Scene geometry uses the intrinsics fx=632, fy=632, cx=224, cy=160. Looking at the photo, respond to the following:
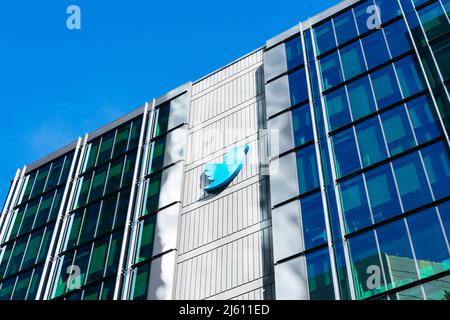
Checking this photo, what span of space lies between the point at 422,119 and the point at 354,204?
5.19 meters

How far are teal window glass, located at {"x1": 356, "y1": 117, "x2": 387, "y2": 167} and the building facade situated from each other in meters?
0.07

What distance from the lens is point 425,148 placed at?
28094 millimetres

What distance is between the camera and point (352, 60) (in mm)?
35031

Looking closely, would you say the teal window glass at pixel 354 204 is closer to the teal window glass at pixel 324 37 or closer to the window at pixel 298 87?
the window at pixel 298 87

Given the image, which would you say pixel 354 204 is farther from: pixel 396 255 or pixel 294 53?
pixel 294 53

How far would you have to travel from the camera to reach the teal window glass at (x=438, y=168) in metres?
26.2

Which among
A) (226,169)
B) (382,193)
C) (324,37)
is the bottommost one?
(382,193)

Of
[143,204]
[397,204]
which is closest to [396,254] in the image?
[397,204]

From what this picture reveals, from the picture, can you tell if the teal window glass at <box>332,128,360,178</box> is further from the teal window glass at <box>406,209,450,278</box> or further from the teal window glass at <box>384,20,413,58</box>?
the teal window glass at <box>384,20,413,58</box>

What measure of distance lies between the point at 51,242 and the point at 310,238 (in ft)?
58.2

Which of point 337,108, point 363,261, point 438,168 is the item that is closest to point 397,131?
point 438,168

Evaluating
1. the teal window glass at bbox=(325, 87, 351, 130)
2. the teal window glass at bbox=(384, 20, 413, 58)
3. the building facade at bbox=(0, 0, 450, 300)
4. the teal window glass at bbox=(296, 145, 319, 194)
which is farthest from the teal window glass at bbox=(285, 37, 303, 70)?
the teal window glass at bbox=(296, 145, 319, 194)

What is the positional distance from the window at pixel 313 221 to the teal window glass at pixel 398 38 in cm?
943

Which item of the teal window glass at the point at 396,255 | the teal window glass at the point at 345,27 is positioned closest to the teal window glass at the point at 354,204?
the teal window glass at the point at 396,255
